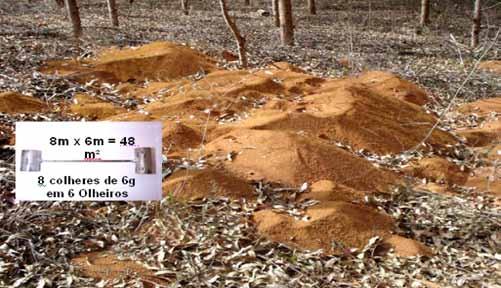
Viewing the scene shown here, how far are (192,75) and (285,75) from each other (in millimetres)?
1142

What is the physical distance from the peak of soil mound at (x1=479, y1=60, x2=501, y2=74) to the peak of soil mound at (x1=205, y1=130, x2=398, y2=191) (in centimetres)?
595

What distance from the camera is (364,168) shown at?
4.38 metres

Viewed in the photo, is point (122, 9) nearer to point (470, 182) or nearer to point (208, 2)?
point (208, 2)

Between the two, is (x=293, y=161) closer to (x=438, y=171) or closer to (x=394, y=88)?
(x=438, y=171)

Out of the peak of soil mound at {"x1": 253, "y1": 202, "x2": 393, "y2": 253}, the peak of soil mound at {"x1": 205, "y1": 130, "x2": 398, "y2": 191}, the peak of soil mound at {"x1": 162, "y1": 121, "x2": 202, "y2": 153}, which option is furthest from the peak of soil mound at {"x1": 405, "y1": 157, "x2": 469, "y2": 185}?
the peak of soil mound at {"x1": 162, "y1": 121, "x2": 202, "y2": 153}

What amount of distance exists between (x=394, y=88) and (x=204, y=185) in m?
4.21

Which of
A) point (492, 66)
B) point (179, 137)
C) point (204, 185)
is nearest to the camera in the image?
point (204, 185)

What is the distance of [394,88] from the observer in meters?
7.28


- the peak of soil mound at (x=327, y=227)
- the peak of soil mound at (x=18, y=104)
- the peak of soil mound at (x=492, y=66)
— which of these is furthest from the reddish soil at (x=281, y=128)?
the peak of soil mound at (x=492, y=66)

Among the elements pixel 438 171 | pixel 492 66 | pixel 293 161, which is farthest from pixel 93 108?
pixel 492 66

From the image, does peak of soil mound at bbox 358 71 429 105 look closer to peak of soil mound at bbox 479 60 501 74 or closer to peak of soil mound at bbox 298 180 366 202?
peak of soil mound at bbox 479 60 501 74

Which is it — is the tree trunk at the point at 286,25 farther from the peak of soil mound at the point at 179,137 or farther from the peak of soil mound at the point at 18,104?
the peak of soil mound at the point at 179,137

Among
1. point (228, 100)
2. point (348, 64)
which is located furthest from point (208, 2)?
point (228, 100)

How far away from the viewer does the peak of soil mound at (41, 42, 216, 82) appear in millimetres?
6691
